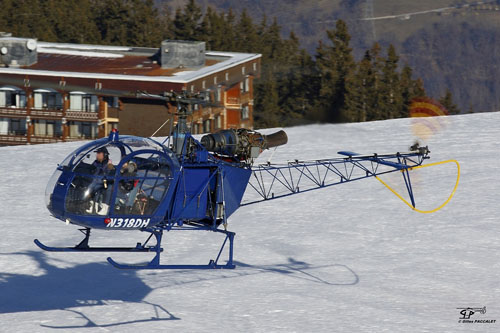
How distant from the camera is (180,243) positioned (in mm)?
28156

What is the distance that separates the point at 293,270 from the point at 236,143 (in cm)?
686

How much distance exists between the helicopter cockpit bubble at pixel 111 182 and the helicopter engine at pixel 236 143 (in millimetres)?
1449

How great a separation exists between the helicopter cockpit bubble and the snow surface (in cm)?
418

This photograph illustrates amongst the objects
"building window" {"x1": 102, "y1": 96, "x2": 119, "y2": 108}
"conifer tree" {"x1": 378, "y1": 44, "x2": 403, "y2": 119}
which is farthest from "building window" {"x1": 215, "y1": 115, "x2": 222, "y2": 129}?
"conifer tree" {"x1": 378, "y1": 44, "x2": 403, "y2": 119}

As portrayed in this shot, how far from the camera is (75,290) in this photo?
24.5 meters

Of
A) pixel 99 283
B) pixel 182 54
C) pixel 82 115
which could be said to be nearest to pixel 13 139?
pixel 82 115

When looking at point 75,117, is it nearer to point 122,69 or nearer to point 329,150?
point 122,69

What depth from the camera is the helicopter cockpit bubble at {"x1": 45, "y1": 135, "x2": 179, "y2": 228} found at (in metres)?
18.1

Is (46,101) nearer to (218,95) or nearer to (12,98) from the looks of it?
(12,98)

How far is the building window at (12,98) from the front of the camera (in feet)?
213

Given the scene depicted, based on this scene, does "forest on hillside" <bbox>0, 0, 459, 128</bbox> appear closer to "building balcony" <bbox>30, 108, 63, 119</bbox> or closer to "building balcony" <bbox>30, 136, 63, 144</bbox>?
"building balcony" <bbox>30, 108, 63, 119</bbox>

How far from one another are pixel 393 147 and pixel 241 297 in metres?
17.0

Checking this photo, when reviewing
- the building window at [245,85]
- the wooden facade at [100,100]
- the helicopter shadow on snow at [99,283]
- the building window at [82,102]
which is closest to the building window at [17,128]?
the wooden facade at [100,100]

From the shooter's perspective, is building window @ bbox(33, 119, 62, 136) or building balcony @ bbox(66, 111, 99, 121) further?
building window @ bbox(33, 119, 62, 136)
